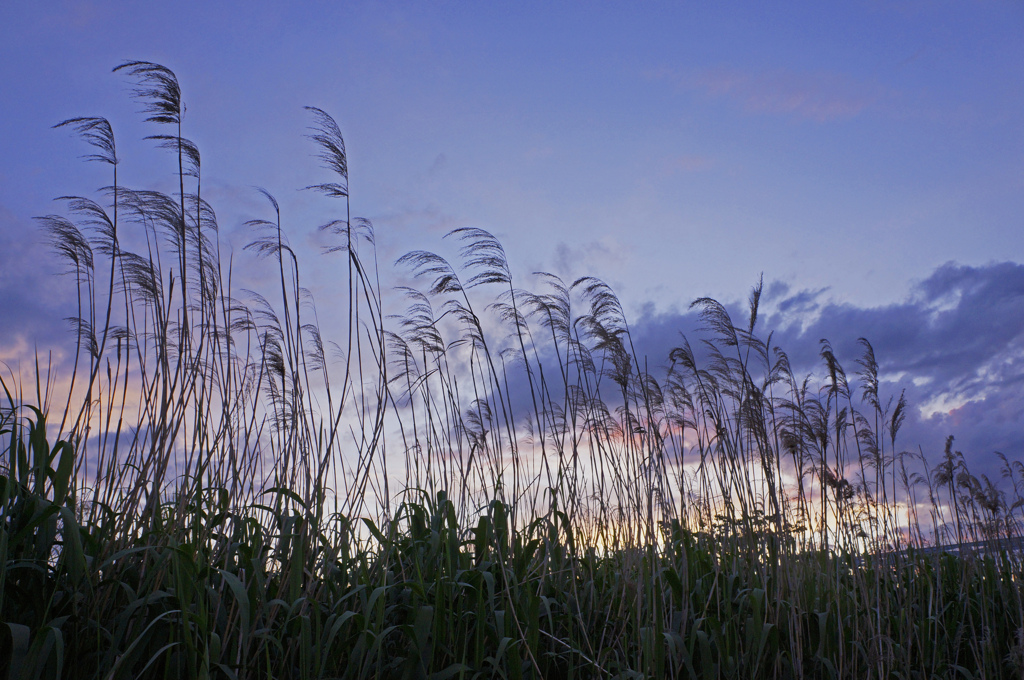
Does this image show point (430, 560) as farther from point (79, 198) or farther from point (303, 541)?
point (79, 198)

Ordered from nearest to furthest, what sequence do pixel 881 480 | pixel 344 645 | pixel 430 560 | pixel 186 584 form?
1. pixel 186 584
2. pixel 344 645
3. pixel 430 560
4. pixel 881 480

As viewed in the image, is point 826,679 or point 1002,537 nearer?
point 826,679

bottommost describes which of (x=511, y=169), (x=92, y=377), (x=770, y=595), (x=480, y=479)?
(x=770, y=595)

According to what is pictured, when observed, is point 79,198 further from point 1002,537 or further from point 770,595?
point 1002,537

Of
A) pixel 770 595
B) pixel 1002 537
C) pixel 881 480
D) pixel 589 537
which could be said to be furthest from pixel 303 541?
pixel 1002 537

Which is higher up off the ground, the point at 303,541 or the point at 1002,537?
the point at 303,541

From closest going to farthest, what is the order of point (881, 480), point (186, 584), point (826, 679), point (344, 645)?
point (186, 584) → point (344, 645) → point (826, 679) → point (881, 480)

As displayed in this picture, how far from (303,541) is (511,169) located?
13.1ft

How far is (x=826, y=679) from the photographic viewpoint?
A: 316cm

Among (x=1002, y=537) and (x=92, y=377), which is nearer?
(x=92, y=377)

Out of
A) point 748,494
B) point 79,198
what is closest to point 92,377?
point 79,198

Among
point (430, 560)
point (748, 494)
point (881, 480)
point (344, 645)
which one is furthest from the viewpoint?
point (881, 480)

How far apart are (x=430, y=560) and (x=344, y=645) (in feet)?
1.78

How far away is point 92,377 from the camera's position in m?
2.66
